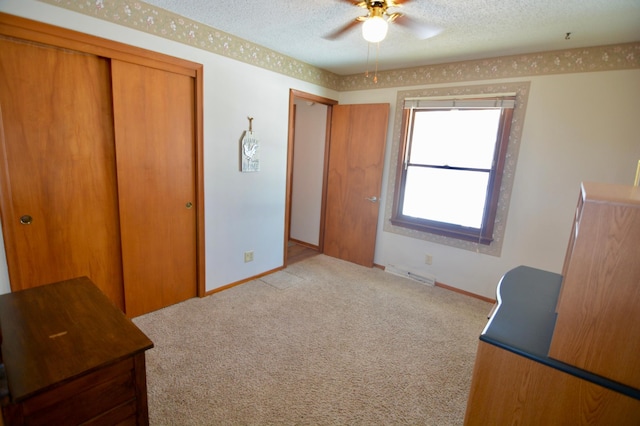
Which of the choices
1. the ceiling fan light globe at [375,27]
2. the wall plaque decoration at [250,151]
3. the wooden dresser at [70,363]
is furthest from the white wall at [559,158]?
the wooden dresser at [70,363]

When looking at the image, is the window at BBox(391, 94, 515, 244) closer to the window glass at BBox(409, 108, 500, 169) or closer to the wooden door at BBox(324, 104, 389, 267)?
the window glass at BBox(409, 108, 500, 169)

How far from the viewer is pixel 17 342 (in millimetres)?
1043

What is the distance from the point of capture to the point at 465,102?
310 centimetres

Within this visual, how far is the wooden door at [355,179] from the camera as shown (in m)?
3.79

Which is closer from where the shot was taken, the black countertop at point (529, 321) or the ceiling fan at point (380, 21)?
the black countertop at point (529, 321)

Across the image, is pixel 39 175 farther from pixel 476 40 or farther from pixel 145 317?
pixel 476 40

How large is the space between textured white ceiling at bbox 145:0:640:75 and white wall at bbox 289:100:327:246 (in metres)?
1.49

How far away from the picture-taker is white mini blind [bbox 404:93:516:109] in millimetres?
2898

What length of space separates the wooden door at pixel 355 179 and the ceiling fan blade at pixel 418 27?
1199 mm

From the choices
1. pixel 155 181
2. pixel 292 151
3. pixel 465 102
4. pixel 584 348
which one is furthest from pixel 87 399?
pixel 465 102

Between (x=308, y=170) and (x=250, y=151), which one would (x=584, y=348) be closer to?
(x=250, y=151)

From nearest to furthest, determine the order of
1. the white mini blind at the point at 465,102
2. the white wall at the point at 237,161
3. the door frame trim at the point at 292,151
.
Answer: the white wall at the point at 237,161 < the white mini blind at the point at 465,102 < the door frame trim at the point at 292,151

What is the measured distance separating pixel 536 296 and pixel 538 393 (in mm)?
590

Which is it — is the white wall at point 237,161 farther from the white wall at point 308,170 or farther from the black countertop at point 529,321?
the black countertop at point 529,321
